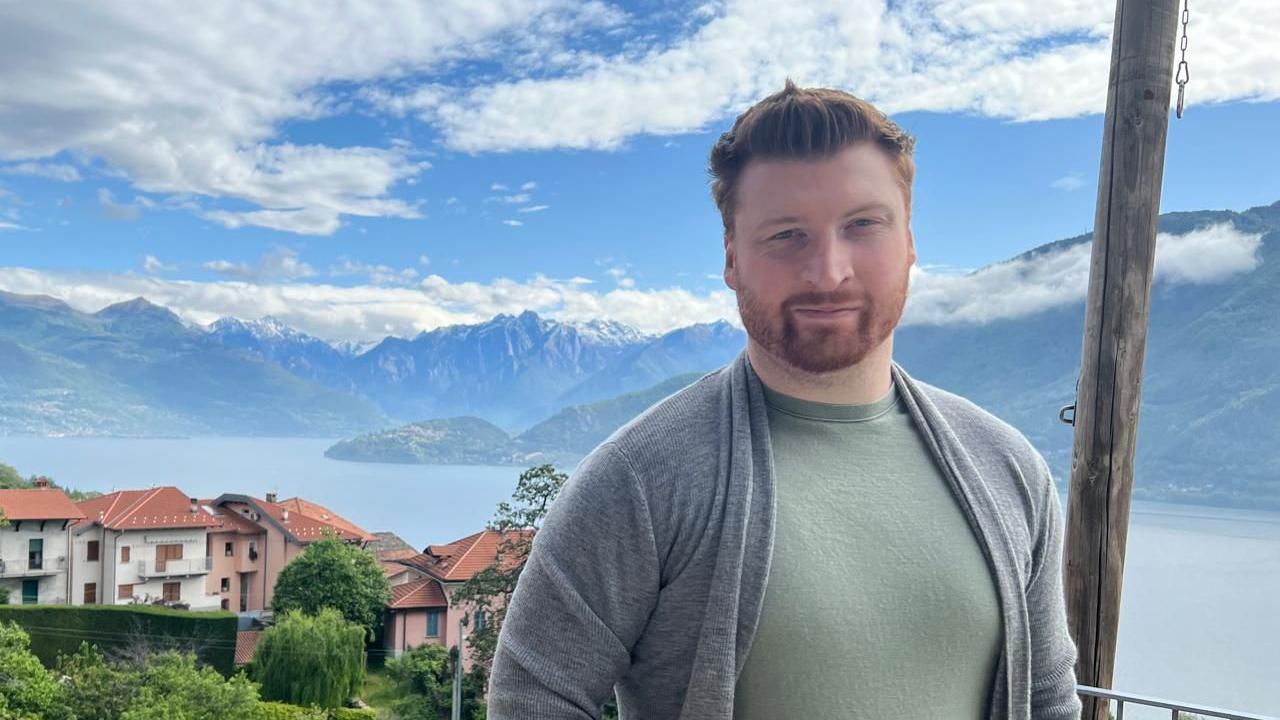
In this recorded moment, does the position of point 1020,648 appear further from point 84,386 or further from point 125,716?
point 84,386

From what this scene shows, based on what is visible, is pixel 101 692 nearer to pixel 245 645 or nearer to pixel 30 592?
pixel 245 645

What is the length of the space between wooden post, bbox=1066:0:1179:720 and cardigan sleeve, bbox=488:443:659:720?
1.65 metres

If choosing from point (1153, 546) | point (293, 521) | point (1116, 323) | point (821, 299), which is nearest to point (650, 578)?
point (821, 299)

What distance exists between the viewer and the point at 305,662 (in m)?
16.1

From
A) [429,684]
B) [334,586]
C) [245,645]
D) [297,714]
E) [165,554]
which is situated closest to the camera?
[297,714]

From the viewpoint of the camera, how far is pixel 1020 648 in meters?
1.02

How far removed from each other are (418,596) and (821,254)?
20285 mm

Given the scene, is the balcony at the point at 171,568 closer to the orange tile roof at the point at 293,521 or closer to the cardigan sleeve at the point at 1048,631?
the orange tile roof at the point at 293,521

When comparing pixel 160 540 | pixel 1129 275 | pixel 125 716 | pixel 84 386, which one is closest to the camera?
pixel 1129 275

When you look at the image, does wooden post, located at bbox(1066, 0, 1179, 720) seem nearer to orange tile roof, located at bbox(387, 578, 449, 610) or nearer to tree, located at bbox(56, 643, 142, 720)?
tree, located at bbox(56, 643, 142, 720)

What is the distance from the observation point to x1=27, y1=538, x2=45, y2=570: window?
22.1m

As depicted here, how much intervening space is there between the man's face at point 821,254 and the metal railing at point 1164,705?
4.28 feet

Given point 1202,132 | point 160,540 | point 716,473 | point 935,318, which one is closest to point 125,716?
point 160,540

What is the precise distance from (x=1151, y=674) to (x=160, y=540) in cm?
2497
